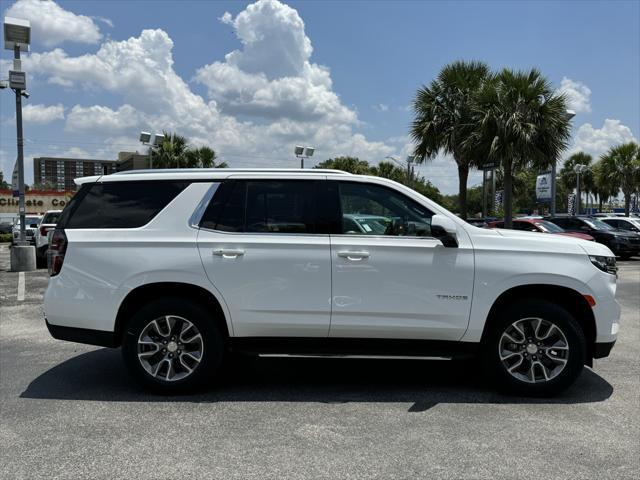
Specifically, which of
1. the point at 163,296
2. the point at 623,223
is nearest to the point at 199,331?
the point at 163,296

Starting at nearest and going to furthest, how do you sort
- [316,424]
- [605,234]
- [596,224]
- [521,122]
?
1. [316,424]
2. [521,122]
3. [605,234]
4. [596,224]

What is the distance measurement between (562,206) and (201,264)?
98.9 metres

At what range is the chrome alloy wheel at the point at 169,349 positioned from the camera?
4.68 m

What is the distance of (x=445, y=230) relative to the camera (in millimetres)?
4496

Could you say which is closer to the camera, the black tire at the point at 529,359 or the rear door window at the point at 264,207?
the black tire at the point at 529,359

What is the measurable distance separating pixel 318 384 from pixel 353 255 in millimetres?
1345

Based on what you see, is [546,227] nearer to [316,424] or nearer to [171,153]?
[316,424]

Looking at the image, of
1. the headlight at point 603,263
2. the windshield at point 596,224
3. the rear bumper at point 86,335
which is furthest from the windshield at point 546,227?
the rear bumper at point 86,335

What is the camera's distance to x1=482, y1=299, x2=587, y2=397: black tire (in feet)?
15.2

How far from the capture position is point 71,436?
12.7ft

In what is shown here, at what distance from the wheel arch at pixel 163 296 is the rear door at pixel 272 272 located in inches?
5.4

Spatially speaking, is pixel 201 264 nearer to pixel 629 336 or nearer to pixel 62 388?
pixel 62 388

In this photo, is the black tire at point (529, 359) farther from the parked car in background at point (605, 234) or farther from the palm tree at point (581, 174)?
the palm tree at point (581, 174)

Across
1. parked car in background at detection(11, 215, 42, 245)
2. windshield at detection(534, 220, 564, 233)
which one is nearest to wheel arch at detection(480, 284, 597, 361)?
windshield at detection(534, 220, 564, 233)
